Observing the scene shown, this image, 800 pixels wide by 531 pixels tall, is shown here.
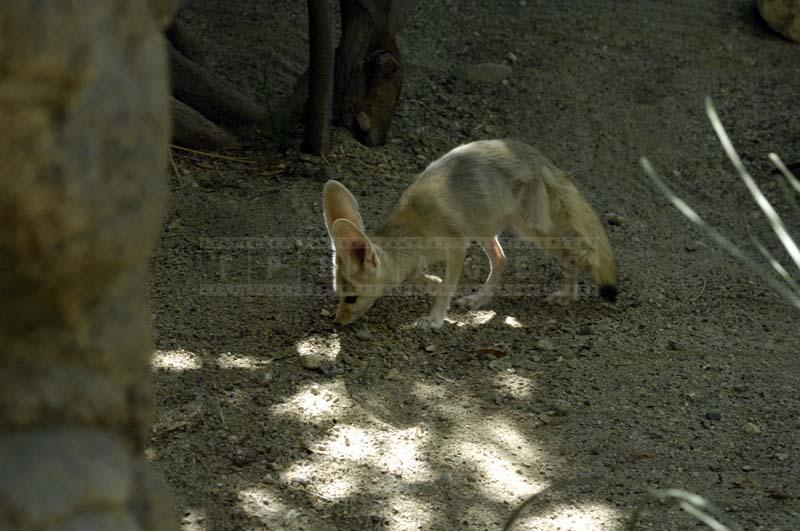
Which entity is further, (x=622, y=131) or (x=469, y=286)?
(x=622, y=131)

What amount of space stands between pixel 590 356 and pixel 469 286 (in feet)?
4.32

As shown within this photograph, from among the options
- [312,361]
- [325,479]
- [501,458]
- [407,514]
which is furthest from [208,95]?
[407,514]

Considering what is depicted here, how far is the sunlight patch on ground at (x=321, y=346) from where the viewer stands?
16.4ft

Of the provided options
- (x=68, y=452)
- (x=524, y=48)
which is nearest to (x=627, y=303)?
(x=524, y=48)

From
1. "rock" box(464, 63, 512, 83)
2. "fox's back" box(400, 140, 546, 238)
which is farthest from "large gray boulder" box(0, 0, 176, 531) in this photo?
"rock" box(464, 63, 512, 83)

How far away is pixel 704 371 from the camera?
16.2 feet

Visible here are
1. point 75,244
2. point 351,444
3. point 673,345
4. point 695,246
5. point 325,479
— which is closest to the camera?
point 75,244

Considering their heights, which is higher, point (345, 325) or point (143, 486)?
point (143, 486)

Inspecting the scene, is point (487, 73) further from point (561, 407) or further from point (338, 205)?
point (561, 407)

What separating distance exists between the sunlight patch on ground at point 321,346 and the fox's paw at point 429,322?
0.52 metres

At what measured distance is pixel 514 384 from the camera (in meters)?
4.79

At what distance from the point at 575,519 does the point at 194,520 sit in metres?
1.52

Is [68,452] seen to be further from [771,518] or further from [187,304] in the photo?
[187,304]

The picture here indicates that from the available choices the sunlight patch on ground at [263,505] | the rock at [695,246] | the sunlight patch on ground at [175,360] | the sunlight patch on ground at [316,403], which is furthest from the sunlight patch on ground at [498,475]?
the rock at [695,246]
